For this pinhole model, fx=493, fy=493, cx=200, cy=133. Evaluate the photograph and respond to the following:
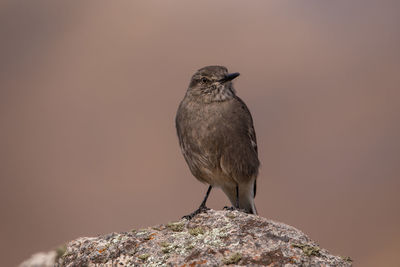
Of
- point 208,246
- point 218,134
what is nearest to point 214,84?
point 218,134

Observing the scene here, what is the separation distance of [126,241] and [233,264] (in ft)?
3.49

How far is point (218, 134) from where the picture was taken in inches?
243

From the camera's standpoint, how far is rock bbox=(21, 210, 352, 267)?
407cm

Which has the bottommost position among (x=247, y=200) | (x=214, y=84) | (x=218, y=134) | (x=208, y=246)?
(x=247, y=200)

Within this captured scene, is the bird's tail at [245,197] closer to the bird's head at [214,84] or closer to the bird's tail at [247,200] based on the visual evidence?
the bird's tail at [247,200]

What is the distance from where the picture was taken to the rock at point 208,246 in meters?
4.07

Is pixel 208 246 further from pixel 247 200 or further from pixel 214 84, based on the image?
pixel 214 84

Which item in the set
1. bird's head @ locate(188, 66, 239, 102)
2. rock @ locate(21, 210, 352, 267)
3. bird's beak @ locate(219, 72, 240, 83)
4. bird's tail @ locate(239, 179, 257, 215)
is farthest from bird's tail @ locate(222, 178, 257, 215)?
rock @ locate(21, 210, 352, 267)

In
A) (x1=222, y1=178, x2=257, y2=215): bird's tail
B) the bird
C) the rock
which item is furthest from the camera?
(x1=222, y1=178, x2=257, y2=215): bird's tail

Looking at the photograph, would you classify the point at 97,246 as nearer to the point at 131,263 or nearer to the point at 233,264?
the point at 131,263

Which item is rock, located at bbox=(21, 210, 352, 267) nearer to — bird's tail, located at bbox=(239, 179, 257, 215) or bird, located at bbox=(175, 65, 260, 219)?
bird, located at bbox=(175, 65, 260, 219)

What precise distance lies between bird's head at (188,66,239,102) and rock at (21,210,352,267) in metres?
2.18

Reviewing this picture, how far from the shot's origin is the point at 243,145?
6.37m

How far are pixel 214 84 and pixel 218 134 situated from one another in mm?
801
